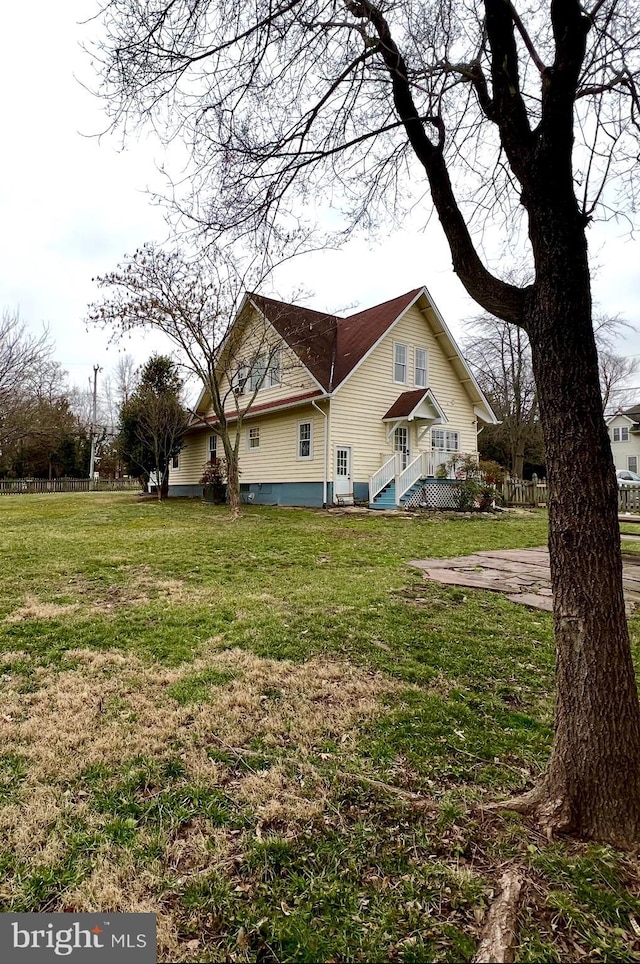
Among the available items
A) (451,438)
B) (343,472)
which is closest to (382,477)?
(343,472)

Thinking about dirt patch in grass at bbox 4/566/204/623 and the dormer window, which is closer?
dirt patch in grass at bbox 4/566/204/623

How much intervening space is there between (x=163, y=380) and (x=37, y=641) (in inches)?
716

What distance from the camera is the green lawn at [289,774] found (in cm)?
154

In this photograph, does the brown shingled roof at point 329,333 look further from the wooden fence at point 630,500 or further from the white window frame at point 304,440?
the wooden fence at point 630,500

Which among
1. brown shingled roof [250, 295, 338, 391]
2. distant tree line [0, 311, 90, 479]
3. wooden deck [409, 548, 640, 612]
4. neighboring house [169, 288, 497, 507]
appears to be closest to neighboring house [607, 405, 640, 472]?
neighboring house [169, 288, 497, 507]

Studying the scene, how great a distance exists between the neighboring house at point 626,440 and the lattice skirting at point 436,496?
99.9ft

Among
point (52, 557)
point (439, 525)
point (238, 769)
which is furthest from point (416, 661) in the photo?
point (439, 525)

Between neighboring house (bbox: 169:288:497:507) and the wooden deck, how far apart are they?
304 inches

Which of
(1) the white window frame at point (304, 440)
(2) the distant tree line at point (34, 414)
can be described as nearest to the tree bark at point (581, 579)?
(1) the white window frame at point (304, 440)

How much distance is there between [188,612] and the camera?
477 cm

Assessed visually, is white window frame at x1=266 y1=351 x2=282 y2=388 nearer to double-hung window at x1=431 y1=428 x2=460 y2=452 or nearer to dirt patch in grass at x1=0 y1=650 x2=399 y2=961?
double-hung window at x1=431 y1=428 x2=460 y2=452

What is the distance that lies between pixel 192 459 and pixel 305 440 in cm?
952

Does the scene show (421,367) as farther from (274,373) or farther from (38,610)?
(38,610)

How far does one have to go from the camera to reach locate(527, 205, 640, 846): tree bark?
190cm
